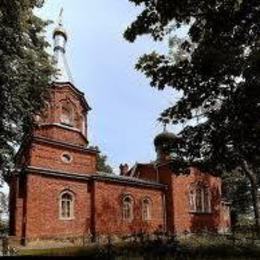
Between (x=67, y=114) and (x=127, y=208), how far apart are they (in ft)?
27.2

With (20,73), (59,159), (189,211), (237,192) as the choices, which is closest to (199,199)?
(189,211)

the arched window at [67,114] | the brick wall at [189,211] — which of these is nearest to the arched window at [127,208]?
the brick wall at [189,211]

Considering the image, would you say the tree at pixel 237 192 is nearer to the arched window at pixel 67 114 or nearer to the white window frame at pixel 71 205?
the arched window at pixel 67 114

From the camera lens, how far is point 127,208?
34969 mm

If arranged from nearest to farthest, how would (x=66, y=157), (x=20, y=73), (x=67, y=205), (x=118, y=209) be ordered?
1. (x=20, y=73)
2. (x=67, y=205)
3. (x=66, y=157)
4. (x=118, y=209)

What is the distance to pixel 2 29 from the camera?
847 inches

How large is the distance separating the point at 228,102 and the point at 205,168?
3.24m

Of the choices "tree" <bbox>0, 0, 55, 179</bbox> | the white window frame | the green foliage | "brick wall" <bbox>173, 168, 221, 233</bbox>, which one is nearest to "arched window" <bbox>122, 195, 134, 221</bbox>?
"brick wall" <bbox>173, 168, 221, 233</bbox>

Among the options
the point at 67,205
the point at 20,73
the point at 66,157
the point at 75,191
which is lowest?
the point at 67,205

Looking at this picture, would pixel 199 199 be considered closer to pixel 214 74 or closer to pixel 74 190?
pixel 74 190

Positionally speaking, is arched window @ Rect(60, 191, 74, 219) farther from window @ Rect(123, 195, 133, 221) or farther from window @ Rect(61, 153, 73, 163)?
window @ Rect(123, 195, 133, 221)

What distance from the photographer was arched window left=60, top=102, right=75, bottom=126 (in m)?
32.2

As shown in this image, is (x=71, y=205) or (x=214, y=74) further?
(x=71, y=205)

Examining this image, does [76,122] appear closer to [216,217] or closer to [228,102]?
[216,217]
